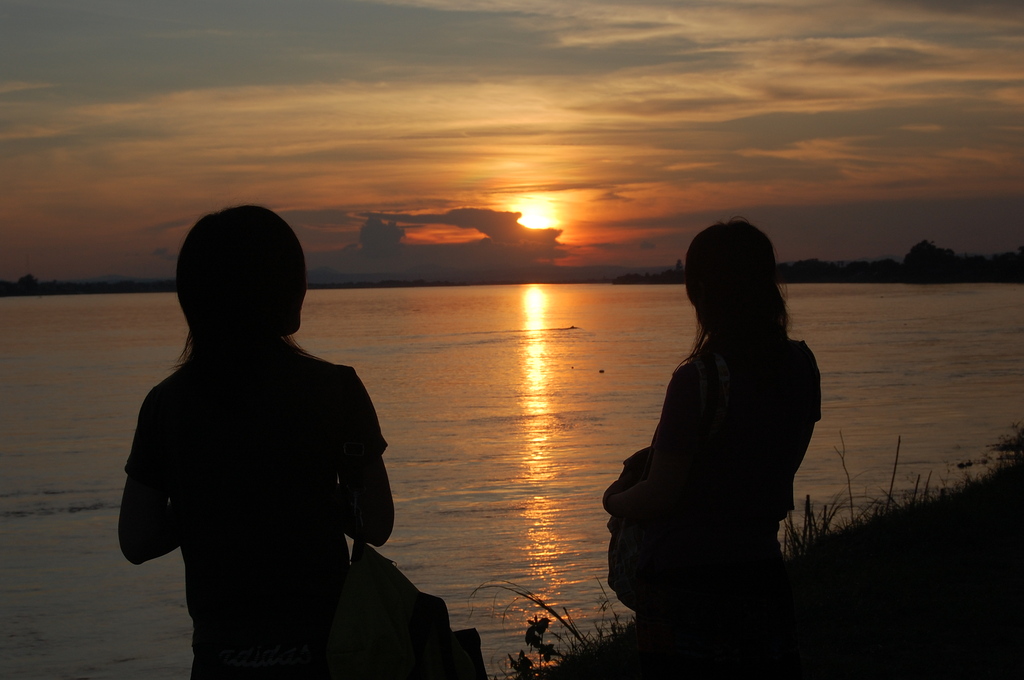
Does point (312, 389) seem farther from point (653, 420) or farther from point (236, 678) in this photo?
point (653, 420)

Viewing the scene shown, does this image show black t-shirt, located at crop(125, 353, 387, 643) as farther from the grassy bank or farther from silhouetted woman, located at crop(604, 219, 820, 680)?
the grassy bank

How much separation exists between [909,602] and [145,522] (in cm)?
504

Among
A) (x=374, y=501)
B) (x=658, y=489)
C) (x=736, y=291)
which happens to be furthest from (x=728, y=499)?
(x=374, y=501)

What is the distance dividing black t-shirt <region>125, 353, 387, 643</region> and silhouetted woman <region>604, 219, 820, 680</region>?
0.90 m

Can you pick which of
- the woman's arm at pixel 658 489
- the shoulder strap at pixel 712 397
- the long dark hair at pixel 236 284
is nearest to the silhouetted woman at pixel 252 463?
the long dark hair at pixel 236 284

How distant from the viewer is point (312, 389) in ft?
6.97

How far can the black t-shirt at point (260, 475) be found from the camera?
212cm

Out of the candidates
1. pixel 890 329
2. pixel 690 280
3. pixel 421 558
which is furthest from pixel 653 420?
pixel 890 329

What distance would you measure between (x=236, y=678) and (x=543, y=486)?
1290 cm

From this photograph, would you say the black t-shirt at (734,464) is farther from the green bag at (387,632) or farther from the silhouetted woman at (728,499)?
the green bag at (387,632)

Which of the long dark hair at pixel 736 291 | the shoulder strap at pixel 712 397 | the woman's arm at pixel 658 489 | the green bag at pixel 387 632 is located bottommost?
the green bag at pixel 387 632

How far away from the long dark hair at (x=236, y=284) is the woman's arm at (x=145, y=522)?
334 mm

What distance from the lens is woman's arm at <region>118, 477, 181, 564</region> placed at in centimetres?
221

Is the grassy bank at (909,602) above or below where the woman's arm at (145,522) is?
below
